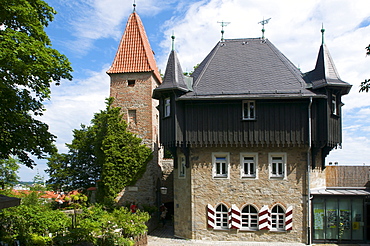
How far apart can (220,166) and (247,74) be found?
4.73m

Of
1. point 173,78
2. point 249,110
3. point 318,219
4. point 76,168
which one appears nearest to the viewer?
point 318,219

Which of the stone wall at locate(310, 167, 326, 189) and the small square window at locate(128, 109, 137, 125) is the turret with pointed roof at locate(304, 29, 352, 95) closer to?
the stone wall at locate(310, 167, 326, 189)

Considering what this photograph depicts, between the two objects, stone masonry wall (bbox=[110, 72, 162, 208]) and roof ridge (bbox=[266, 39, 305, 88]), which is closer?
roof ridge (bbox=[266, 39, 305, 88])

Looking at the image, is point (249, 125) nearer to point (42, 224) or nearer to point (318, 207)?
point (318, 207)

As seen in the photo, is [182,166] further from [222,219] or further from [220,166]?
[222,219]

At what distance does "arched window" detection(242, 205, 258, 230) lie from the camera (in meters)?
15.8

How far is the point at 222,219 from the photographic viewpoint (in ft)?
52.4

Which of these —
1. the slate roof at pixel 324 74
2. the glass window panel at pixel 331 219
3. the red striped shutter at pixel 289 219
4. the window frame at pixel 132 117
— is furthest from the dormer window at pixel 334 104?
the window frame at pixel 132 117

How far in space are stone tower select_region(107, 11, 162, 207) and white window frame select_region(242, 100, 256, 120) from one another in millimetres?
7120

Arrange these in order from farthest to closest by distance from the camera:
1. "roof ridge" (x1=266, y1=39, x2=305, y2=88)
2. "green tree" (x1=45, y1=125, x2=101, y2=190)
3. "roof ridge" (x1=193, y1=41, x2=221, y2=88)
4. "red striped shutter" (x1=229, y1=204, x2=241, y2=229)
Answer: "green tree" (x1=45, y1=125, x2=101, y2=190)
"roof ridge" (x1=193, y1=41, x2=221, y2=88)
"roof ridge" (x1=266, y1=39, x2=305, y2=88)
"red striped shutter" (x1=229, y1=204, x2=241, y2=229)

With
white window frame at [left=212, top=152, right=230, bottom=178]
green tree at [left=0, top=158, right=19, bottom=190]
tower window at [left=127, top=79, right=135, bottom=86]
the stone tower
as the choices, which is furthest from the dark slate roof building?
green tree at [left=0, top=158, right=19, bottom=190]

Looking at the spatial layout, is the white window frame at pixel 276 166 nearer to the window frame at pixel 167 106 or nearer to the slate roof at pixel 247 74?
the slate roof at pixel 247 74

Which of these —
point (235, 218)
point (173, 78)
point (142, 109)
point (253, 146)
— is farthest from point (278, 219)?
point (142, 109)

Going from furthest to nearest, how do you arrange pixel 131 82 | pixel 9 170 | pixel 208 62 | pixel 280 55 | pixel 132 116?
pixel 9 170 → pixel 131 82 → pixel 132 116 → pixel 208 62 → pixel 280 55
